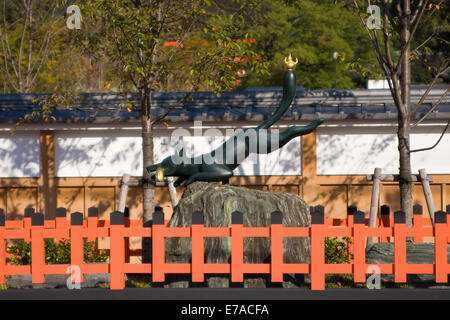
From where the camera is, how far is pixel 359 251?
279 inches

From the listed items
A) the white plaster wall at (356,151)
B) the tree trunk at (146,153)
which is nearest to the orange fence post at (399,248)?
the tree trunk at (146,153)

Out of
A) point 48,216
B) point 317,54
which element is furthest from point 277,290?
point 317,54

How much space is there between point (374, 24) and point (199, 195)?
439 cm

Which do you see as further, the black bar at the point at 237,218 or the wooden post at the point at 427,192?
the wooden post at the point at 427,192

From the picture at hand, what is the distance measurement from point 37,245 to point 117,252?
3.15 feet

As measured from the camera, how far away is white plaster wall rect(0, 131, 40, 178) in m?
12.0

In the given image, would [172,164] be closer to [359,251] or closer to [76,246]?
[76,246]

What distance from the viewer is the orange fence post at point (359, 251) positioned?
23.1 feet

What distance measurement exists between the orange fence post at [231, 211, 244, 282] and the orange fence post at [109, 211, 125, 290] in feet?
4.13

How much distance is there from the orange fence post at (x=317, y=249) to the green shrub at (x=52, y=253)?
14.2 ft

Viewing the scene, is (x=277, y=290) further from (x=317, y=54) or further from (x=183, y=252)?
(x=317, y=54)

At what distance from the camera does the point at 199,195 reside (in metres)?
7.91

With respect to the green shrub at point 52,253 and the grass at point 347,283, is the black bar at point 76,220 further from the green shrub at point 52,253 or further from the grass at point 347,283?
the grass at point 347,283
